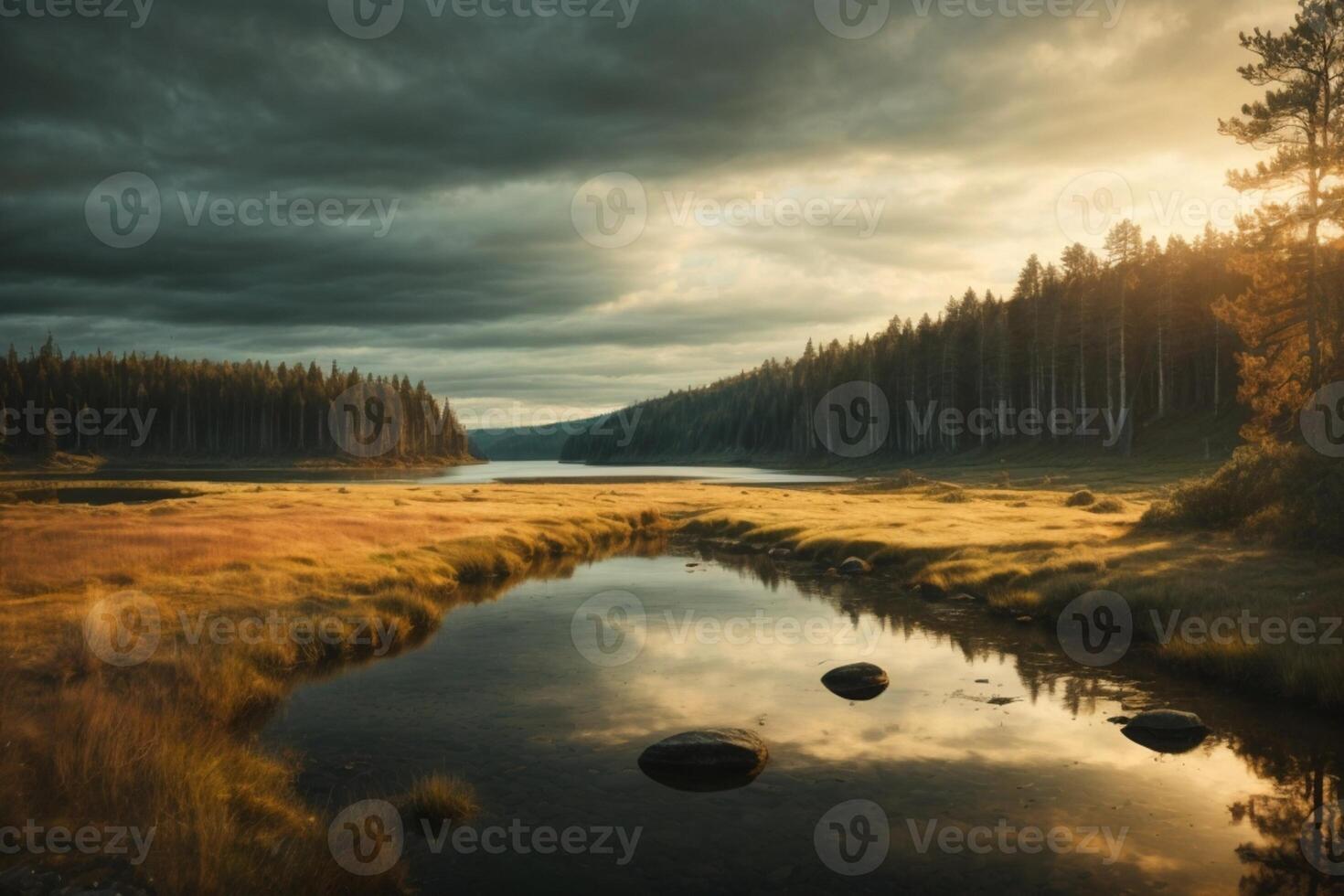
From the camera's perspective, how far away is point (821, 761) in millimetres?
14086

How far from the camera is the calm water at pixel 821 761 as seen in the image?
33.7ft

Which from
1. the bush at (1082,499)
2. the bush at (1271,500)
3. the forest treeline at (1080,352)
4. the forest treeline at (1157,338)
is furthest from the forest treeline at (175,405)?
the bush at (1271,500)

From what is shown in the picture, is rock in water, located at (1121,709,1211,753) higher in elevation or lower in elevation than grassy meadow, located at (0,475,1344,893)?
lower

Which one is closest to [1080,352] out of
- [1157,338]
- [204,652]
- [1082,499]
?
[1157,338]

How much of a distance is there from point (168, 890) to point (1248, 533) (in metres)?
33.8

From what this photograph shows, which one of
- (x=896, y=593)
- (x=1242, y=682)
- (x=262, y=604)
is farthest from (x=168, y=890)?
(x=896, y=593)

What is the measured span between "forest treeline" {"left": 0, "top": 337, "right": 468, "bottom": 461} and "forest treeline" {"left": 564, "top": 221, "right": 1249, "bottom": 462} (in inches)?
4974

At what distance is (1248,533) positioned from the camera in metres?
28.1

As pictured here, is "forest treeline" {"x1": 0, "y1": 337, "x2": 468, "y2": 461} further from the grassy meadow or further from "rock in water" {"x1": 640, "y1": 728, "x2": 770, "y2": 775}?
"rock in water" {"x1": 640, "y1": 728, "x2": 770, "y2": 775}

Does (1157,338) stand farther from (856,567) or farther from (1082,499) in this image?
(856,567)

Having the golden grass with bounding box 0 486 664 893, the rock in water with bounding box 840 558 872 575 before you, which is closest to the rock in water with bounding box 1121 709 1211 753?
the golden grass with bounding box 0 486 664 893

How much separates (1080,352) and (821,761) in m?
94.7

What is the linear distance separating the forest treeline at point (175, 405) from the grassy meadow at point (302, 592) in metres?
131

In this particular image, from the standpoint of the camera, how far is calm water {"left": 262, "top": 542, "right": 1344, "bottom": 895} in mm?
10266
